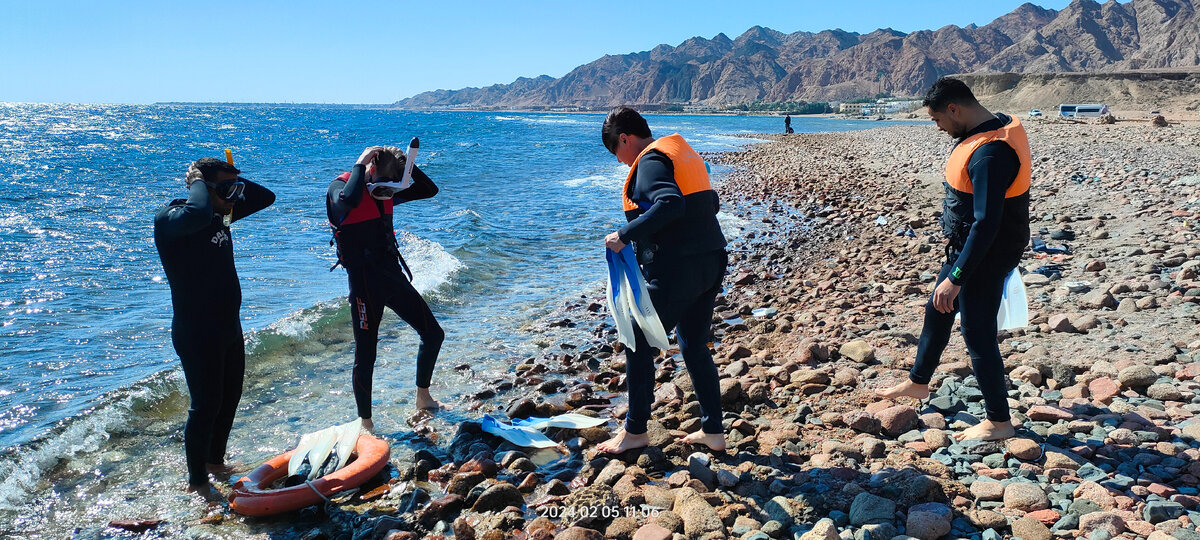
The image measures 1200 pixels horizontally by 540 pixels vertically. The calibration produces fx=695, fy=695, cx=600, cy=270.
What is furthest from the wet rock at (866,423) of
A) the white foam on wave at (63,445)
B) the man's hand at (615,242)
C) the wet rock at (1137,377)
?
the white foam on wave at (63,445)

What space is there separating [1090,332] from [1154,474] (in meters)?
2.46

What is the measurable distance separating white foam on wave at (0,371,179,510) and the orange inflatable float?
173cm

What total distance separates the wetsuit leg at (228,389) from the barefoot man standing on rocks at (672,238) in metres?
2.51

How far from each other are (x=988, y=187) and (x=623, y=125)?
187 centimetres

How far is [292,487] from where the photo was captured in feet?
13.6

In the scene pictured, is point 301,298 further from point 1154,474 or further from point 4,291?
point 1154,474

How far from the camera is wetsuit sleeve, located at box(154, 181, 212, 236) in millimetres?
3807

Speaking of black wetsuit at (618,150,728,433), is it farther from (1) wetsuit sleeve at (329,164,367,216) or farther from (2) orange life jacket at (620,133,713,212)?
(1) wetsuit sleeve at (329,164,367,216)

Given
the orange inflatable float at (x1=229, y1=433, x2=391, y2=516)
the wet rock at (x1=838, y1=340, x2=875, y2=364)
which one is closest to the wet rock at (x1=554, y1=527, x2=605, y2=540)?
the orange inflatable float at (x1=229, y1=433, x2=391, y2=516)

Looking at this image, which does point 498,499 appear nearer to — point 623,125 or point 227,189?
point 623,125

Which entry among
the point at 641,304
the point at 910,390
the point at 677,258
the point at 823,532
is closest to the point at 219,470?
the point at 641,304

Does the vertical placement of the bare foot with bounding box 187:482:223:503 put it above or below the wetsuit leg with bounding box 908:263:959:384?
below

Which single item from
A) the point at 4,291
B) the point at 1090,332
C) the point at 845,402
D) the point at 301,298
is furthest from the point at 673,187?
the point at 4,291

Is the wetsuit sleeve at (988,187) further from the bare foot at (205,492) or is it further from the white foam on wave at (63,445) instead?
the white foam on wave at (63,445)
